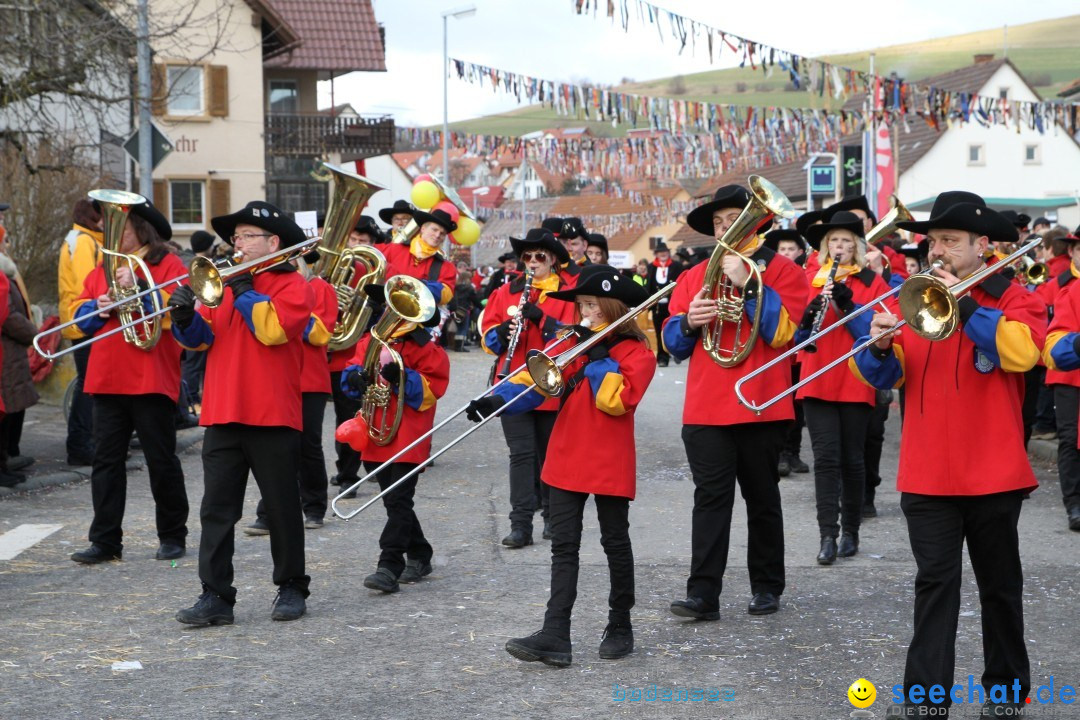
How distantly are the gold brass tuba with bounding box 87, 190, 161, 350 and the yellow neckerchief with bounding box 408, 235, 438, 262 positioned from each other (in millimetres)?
2562

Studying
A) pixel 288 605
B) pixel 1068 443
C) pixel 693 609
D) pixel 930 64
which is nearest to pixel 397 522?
pixel 288 605

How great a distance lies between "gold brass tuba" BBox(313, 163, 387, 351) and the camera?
8.84m

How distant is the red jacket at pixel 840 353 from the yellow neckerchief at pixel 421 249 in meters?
2.73

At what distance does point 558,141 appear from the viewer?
33.5 meters

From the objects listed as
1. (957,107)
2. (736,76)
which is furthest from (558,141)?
(736,76)

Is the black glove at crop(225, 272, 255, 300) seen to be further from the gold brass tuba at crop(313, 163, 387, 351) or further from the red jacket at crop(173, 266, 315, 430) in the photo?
the gold brass tuba at crop(313, 163, 387, 351)

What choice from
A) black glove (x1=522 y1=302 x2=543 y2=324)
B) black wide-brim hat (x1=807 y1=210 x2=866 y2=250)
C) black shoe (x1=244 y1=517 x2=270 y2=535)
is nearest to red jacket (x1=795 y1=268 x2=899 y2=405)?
black wide-brim hat (x1=807 y1=210 x2=866 y2=250)

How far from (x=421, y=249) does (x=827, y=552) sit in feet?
12.3

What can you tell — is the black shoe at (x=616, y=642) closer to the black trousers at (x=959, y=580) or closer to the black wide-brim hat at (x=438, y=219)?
the black trousers at (x=959, y=580)

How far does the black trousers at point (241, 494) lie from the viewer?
676cm

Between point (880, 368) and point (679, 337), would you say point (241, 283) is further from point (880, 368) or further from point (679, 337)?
point (880, 368)

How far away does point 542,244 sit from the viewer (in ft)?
28.8

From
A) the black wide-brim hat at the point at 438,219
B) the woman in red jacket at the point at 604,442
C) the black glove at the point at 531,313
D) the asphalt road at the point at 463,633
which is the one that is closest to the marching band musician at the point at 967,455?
the asphalt road at the point at 463,633

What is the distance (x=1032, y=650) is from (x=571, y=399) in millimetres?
2292
